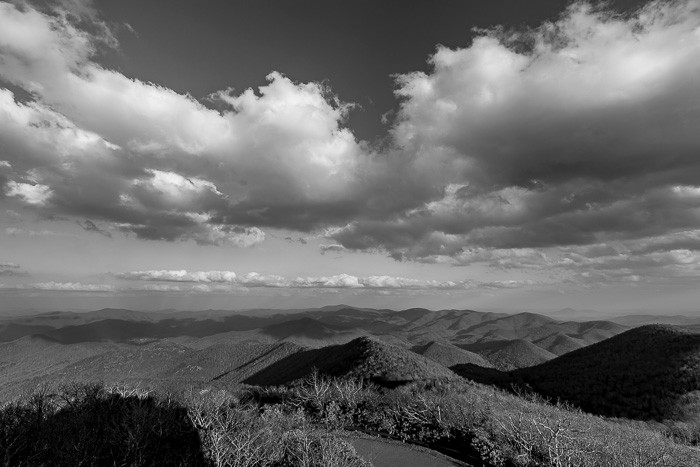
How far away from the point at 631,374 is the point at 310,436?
94810 millimetres

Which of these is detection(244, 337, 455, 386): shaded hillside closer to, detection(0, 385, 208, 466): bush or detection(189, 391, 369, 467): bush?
detection(0, 385, 208, 466): bush

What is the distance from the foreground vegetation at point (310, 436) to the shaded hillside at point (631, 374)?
42030 mm

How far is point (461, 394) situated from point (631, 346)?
82.2 meters

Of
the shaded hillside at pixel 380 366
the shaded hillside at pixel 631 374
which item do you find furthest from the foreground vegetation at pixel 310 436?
the shaded hillside at pixel 380 366

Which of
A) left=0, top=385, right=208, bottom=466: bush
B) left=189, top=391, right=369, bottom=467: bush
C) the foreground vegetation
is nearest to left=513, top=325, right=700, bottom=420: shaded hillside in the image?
the foreground vegetation

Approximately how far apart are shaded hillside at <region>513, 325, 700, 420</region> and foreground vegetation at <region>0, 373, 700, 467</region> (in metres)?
42.0

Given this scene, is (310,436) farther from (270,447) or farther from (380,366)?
(380,366)

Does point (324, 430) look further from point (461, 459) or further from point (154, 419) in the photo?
point (154, 419)

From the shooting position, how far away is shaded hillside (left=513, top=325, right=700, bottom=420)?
3300 inches

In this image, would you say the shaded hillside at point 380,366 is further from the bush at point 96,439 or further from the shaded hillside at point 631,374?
the bush at point 96,439

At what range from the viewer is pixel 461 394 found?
213ft

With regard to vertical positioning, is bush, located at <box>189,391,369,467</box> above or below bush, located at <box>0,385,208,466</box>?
above

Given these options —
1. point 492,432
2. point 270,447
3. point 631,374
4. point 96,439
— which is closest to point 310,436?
point 270,447

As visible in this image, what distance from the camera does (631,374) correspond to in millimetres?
96562
